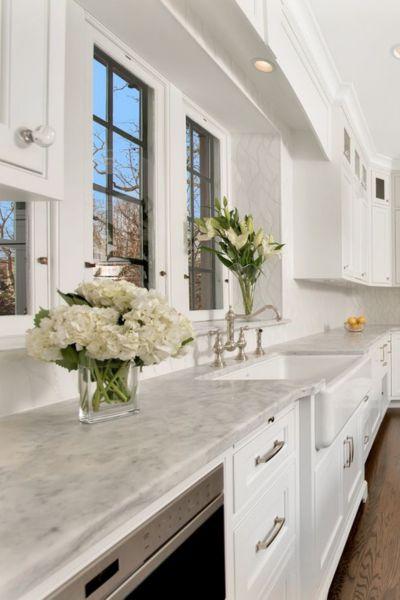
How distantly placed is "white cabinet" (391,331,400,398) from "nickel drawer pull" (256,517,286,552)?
4.34m

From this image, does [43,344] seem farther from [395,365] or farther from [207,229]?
[395,365]

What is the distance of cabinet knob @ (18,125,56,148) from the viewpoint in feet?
2.87

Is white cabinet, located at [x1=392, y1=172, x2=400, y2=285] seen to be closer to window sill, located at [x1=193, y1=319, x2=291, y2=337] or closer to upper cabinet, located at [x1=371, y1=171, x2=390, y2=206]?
upper cabinet, located at [x1=371, y1=171, x2=390, y2=206]

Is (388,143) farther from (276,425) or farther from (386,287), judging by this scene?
(276,425)

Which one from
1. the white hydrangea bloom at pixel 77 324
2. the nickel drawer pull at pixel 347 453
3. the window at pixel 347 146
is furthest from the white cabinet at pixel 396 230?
the white hydrangea bloom at pixel 77 324

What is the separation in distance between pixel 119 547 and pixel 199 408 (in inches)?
23.3

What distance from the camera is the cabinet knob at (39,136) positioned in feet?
2.87

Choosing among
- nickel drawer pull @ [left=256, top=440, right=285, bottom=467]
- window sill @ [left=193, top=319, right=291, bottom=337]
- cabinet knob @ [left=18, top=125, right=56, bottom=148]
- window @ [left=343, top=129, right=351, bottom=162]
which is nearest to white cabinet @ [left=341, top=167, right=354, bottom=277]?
window @ [left=343, top=129, right=351, bottom=162]

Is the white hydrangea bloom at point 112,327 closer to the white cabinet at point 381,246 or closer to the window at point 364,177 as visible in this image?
the window at point 364,177

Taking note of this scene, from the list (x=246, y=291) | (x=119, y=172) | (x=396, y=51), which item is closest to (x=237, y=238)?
(x=246, y=291)

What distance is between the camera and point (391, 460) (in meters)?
3.55

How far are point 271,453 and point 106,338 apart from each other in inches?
22.1

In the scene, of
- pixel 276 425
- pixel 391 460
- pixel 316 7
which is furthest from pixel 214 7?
pixel 391 460

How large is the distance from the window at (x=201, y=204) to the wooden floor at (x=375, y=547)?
1.35 metres
